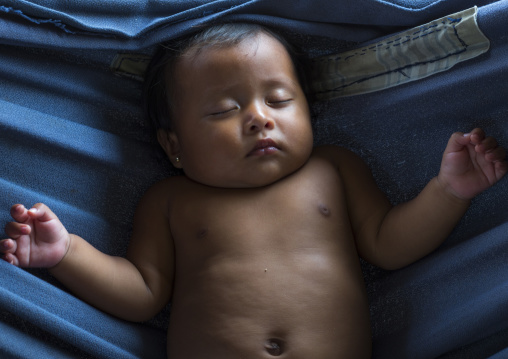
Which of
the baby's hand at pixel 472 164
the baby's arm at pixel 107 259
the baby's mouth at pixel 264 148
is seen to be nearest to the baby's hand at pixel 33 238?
the baby's arm at pixel 107 259

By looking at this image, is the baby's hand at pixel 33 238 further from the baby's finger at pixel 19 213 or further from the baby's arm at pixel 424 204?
the baby's arm at pixel 424 204

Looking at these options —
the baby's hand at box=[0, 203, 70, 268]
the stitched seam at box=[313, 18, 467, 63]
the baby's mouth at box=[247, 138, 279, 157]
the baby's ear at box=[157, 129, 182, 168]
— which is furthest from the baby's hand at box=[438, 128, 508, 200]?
the baby's hand at box=[0, 203, 70, 268]

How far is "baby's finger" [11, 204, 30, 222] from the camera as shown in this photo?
1102mm

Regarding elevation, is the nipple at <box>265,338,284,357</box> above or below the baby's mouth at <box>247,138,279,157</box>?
below

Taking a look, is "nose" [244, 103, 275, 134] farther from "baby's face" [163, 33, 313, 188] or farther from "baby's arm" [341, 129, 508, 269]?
"baby's arm" [341, 129, 508, 269]

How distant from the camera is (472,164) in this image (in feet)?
3.67

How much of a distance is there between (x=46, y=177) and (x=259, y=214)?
386 millimetres

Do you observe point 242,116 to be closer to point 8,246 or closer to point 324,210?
point 324,210

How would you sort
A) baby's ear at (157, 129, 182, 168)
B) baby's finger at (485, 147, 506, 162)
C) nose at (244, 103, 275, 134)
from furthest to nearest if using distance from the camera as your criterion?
baby's ear at (157, 129, 182, 168), nose at (244, 103, 275, 134), baby's finger at (485, 147, 506, 162)

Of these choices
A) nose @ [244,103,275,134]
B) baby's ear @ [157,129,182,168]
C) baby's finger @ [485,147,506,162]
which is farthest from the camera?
baby's ear @ [157,129,182,168]

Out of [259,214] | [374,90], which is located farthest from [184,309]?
[374,90]

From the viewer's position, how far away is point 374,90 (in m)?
1.30

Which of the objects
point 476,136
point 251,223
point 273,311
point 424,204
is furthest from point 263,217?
point 476,136

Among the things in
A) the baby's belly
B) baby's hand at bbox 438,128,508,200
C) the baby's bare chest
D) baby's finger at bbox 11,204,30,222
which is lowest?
the baby's belly
